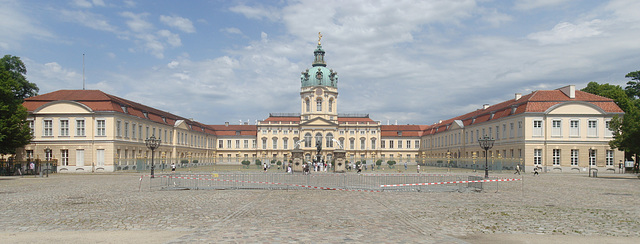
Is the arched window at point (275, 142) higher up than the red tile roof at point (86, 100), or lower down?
lower down

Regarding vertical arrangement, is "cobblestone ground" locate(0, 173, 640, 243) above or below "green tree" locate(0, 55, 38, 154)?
below

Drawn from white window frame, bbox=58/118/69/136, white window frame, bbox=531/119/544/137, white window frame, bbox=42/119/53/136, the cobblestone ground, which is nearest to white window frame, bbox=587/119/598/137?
white window frame, bbox=531/119/544/137

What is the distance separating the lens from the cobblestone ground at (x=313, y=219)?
10.8 m

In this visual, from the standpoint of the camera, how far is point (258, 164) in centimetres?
6731

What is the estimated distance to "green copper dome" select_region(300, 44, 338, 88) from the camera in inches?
4109

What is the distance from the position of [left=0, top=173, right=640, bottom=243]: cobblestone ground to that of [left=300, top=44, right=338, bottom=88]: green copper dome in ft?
279

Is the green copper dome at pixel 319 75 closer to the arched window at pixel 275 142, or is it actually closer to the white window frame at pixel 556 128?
the arched window at pixel 275 142

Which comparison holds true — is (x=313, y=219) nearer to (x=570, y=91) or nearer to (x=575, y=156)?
(x=575, y=156)

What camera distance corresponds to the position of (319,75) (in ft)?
341

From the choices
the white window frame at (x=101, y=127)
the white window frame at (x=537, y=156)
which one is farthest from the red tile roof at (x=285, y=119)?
the white window frame at (x=537, y=156)

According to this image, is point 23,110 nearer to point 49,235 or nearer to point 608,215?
point 49,235

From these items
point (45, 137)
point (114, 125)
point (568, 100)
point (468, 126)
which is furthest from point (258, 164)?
point (568, 100)

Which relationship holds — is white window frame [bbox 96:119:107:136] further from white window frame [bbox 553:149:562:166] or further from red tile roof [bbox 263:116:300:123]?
red tile roof [bbox 263:116:300:123]

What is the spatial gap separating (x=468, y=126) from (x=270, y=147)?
48471mm
